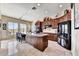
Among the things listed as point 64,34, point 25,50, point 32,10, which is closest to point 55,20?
point 64,34

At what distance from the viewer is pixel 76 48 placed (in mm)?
Answer: 2133

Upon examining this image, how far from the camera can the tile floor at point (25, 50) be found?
7.20ft

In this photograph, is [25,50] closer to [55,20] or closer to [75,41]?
[55,20]

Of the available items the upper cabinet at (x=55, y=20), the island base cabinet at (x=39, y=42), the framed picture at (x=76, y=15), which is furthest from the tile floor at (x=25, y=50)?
the framed picture at (x=76, y=15)

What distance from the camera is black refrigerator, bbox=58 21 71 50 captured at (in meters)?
2.17

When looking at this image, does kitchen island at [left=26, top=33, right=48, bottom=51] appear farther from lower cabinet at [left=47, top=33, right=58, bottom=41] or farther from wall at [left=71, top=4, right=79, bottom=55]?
wall at [left=71, top=4, right=79, bottom=55]

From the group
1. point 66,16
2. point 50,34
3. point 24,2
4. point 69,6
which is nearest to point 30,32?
point 50,34

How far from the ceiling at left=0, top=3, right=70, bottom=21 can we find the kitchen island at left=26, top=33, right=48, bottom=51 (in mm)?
332

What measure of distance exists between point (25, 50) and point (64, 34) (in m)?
0.81

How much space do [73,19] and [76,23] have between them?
114 millimetres

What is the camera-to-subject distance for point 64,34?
221 cm

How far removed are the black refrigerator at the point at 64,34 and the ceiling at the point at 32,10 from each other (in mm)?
228

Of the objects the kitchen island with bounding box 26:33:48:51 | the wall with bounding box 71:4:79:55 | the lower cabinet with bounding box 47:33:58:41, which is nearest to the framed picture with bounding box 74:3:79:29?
the wall with bounding box 71:4:79:55

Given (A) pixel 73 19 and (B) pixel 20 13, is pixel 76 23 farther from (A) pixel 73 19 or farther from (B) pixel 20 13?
(B) pixel 20 13
